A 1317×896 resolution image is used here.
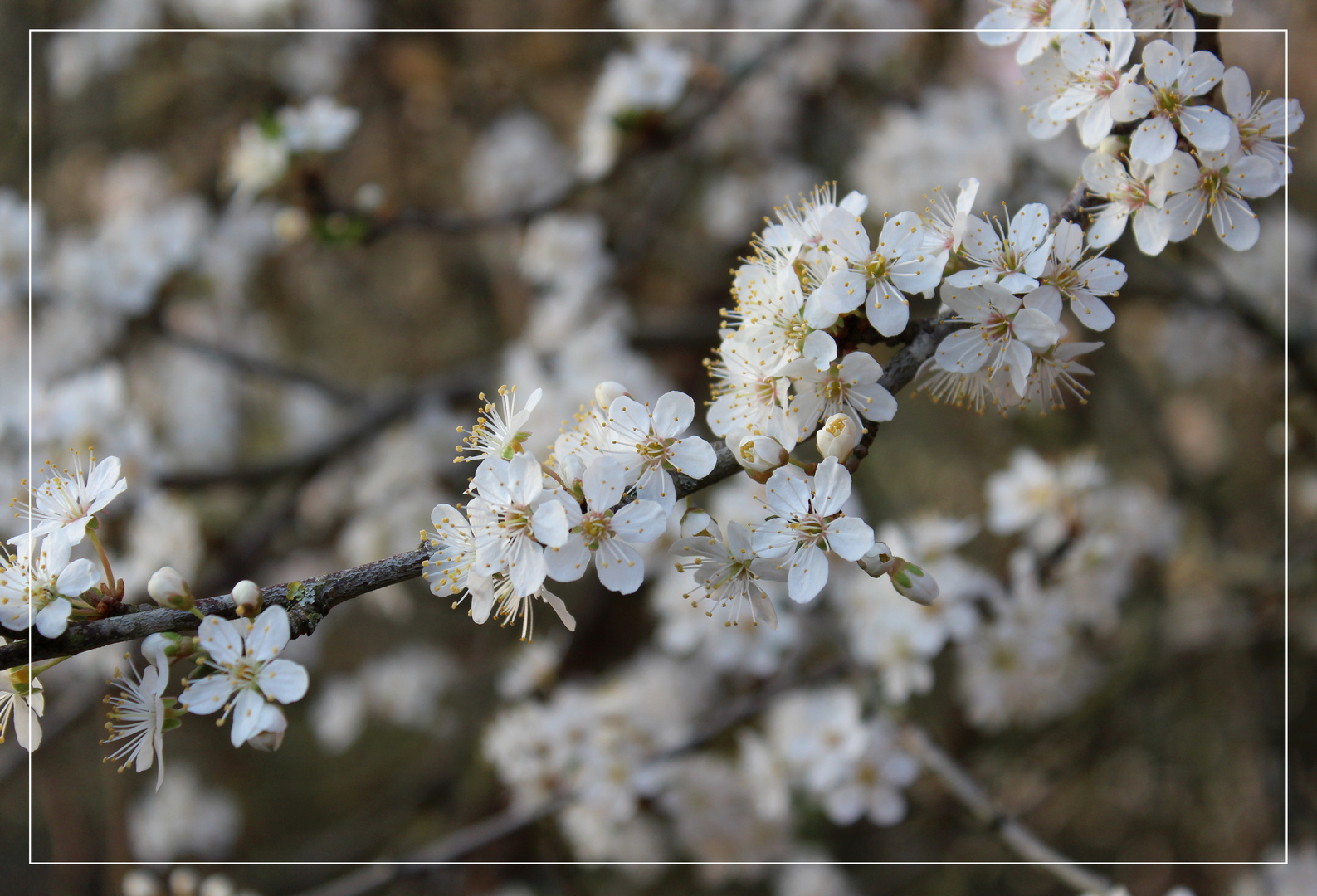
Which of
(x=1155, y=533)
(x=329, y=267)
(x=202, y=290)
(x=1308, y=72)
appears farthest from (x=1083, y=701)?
(x=329, y=267)

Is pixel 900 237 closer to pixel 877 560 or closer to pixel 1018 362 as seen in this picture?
pixel 1018 362

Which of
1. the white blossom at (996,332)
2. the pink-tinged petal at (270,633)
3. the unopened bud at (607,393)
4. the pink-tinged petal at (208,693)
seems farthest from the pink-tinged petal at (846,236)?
the pink-tinged petal at (208,693)

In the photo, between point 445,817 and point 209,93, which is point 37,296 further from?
point 445,817

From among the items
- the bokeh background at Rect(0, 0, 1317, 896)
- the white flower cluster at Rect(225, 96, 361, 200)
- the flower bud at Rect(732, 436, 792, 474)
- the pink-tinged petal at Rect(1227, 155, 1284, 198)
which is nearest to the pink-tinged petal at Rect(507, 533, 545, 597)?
the flower bud at Rect(732, 436, 792, 474)

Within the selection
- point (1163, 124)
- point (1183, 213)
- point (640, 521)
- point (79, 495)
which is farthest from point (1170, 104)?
point (79, 495)

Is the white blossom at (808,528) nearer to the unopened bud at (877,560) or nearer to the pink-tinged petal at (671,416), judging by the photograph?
the unopened bud at (877,560)

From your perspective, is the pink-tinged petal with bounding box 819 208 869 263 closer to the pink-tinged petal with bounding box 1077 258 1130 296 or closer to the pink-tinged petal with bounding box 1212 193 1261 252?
the pink-tinged petal with bounding box 1077 258 1130 296
